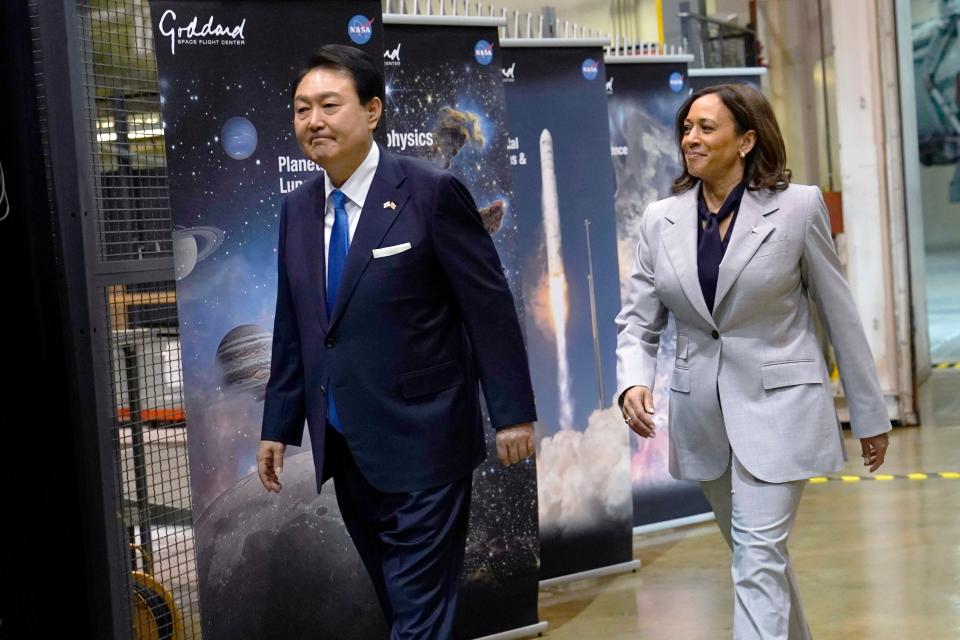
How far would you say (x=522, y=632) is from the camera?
188 inches

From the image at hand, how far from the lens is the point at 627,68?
6.10 metres

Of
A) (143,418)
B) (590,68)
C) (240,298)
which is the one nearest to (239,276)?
(240,298)

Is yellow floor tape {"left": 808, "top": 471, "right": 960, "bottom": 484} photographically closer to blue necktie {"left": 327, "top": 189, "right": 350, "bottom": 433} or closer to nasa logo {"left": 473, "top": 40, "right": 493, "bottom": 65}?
nasa logo {"left": 473, "top": 40, "right": 493, "bottom": 65}

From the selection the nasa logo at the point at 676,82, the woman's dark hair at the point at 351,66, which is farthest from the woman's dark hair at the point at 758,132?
the nasa logo at the point at 676,82

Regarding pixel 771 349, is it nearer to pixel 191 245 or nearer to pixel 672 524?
pixel 191 245

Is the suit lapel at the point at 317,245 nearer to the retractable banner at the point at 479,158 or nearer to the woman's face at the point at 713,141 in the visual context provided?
the woman's face at the point at 713,141

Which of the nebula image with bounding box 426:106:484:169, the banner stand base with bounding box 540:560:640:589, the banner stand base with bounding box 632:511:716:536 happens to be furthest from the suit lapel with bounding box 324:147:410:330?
the banner stand base with bounding box 632:511:716:536

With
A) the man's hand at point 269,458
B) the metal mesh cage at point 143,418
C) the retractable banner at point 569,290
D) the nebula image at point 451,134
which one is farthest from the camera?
the retractable banner at point 569,290

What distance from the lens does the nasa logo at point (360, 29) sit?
4078 millimetres

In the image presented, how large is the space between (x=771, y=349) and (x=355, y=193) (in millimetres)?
1106

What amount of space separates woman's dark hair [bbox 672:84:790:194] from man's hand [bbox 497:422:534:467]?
893 mm

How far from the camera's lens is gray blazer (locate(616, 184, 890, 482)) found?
324 centimetres

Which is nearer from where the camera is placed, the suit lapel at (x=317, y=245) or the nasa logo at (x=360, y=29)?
the suit lapel at (x=317, y=245)

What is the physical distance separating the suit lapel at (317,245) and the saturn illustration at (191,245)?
2.49 feet
